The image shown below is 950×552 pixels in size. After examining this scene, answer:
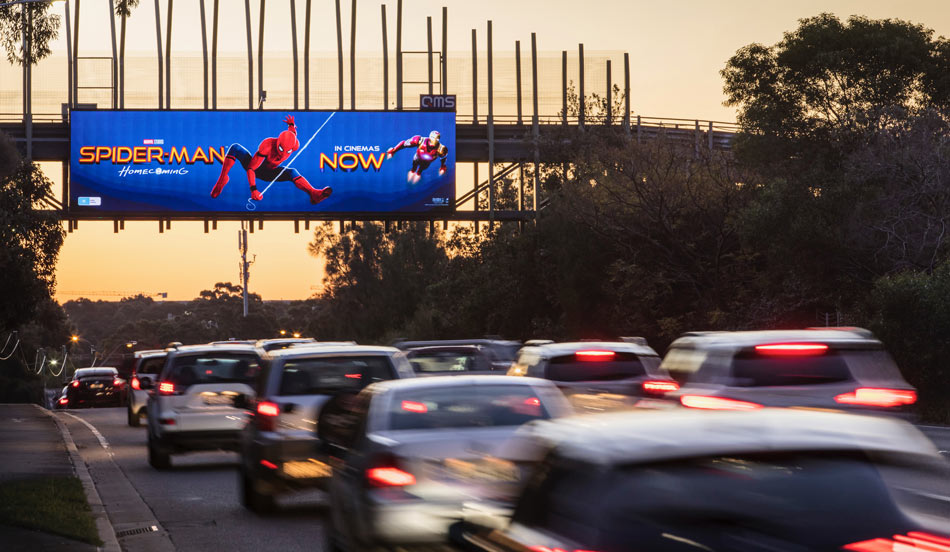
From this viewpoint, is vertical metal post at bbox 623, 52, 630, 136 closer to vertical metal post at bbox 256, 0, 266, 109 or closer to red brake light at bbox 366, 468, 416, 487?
vertical metal post at bbox 256, 0, 266, 109

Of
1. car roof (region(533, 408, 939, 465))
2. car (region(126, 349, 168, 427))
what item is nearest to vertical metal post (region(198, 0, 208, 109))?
car (region(126, 349, 168, 427))

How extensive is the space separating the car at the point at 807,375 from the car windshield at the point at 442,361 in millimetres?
9482

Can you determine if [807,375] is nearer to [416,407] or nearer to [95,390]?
[416,407]

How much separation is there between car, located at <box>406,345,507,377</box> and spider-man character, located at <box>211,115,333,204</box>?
34140 millimetres

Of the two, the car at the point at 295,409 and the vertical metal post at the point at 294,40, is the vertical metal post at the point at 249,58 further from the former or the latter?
the car at the point at 295,409

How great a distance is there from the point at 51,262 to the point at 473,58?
2464cm

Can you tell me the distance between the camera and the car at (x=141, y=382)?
3241 centimetres

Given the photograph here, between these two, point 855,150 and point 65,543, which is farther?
point 855,150

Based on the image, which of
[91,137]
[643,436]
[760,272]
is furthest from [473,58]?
[643,436]

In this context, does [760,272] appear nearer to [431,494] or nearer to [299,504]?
[299,504]

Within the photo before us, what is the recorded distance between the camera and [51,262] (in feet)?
150

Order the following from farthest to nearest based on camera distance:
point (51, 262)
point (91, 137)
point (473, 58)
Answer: point (473, 58), point (91, 137), point (51, 262)

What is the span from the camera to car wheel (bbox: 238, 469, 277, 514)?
46.3 feet

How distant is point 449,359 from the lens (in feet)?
73.7
